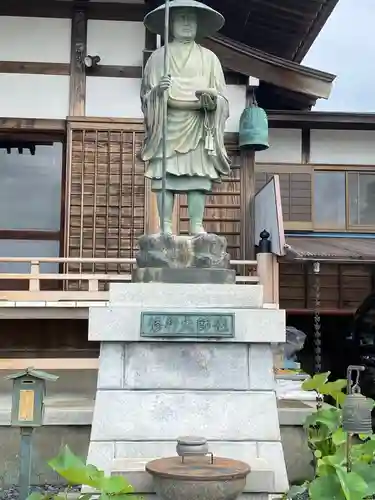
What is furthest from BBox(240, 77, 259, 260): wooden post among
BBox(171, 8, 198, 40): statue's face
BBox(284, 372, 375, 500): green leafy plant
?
BBox(171, 8, 198, 40): statue's face

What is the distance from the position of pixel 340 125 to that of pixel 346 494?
31.8 feet

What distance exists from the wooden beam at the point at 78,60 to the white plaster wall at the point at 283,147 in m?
3.91

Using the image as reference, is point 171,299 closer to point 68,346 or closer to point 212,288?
point 212,288

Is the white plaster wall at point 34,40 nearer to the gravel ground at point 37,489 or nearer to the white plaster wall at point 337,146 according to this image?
the white plaster wall at point 337,146

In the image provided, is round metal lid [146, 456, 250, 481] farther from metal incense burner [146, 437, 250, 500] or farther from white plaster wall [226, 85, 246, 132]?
white plaster wall [226, 85, 246, 132]

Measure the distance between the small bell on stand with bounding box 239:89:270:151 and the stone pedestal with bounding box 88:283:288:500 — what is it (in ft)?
17.8

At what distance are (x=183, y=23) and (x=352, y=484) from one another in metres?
3.94

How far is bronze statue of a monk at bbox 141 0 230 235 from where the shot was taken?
5.53 m

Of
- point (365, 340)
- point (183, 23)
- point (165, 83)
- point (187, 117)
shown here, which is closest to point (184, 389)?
point (187, 117)

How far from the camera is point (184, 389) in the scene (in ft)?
16.2

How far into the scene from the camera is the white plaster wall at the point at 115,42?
10.4 m

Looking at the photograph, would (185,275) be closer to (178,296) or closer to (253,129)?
(178,296)

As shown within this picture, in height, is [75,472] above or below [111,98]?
below

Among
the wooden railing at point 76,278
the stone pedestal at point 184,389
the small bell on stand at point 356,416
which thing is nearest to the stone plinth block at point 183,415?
the stone pedestal at point 184,389
